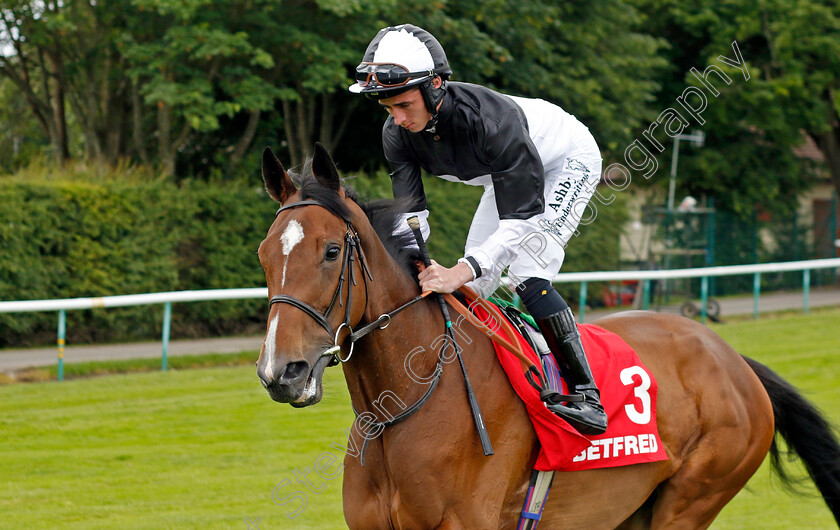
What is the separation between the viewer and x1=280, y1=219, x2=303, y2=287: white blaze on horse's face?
2.53 meters

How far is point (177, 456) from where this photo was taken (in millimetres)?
6305

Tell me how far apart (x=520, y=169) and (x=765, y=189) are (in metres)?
18.3

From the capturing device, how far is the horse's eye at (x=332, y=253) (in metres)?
2.58

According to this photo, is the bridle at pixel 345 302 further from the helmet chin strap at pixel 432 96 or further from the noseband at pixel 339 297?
the helmet chin strap at pixel 432 96

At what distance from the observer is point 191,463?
20.2 feet

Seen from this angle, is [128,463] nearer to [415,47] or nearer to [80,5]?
[415,47]

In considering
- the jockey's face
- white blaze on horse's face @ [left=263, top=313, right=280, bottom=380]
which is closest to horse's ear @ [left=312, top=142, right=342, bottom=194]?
the jockey's face

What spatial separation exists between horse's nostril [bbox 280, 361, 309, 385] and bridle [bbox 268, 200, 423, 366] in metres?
0.09

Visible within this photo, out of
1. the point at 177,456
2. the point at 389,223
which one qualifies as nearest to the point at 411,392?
the point at 389,223

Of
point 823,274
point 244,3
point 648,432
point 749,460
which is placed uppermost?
point 244,3

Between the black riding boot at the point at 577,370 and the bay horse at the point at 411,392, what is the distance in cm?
19

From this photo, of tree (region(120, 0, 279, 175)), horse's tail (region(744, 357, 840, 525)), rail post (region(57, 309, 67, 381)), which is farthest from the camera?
tree (region(120, 0, 279, 175))

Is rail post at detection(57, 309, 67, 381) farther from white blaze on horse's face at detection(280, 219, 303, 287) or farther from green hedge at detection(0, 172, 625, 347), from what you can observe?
white blaze on horse's face at detection(280, 219, 303, 287)

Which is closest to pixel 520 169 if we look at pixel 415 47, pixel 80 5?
pixel 415 47
